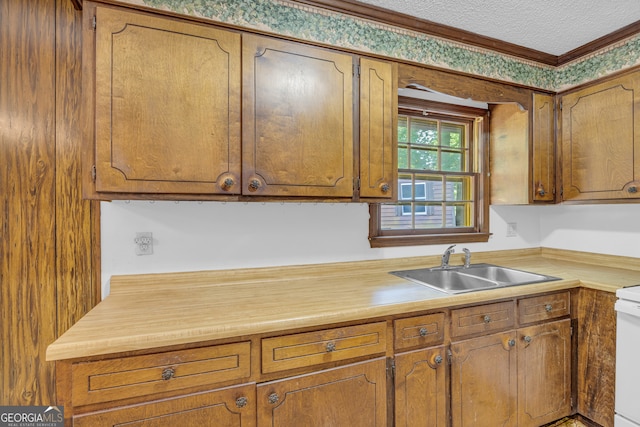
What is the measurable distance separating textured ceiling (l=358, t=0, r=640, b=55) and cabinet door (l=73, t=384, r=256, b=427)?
6.26 feet

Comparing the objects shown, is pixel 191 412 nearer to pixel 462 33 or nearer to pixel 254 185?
pixel 254 185

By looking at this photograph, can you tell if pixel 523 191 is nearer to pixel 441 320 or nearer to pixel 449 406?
pixel 441 320

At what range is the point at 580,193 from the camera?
2.20 meters

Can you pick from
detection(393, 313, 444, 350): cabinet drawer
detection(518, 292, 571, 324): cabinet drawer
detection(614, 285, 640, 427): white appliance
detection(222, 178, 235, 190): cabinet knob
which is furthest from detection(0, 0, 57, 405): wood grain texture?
detection(614, 285, 640, 427): white appliance

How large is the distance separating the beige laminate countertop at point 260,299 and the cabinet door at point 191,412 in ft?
0.67

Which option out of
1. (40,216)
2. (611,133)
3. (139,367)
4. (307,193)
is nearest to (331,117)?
(307,193)

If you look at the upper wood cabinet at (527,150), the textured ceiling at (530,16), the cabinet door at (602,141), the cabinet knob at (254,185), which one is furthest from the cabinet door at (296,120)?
the cabinet door at (602,141)

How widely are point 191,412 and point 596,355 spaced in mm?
2078

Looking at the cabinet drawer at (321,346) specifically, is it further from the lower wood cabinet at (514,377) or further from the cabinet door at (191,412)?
the lower wood cabinet at (514,377)

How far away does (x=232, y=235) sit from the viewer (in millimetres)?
1795

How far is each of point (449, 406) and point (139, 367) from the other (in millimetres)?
1366

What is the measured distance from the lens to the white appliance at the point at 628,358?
5.16 ft

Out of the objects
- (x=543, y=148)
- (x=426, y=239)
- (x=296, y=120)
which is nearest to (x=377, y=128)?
(x=296, y=120)

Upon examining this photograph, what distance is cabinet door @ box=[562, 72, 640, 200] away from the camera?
1.92m
